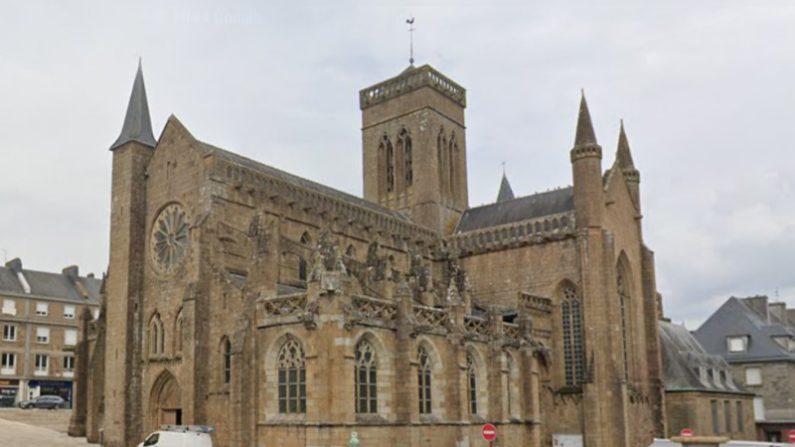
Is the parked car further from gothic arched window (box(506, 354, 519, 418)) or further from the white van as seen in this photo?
gothic arched window (box(506, 354, 519, 418))

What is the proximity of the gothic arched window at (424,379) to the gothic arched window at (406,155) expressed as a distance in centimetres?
2178

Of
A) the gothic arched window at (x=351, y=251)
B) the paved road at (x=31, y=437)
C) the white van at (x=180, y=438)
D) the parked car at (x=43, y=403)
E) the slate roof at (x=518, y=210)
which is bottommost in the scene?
the paved road at (x=31, y=437)

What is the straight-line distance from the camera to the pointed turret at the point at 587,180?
37.8 meters

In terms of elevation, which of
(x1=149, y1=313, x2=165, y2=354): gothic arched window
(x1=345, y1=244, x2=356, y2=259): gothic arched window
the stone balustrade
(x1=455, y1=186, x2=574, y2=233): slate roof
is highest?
(x1=455, y1=186, x2=574, y2=233): slate roof

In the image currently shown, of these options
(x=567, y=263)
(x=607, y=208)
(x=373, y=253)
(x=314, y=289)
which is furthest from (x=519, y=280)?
(x=314, y=289)

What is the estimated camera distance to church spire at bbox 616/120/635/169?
44.1 meters

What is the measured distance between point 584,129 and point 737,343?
66.1 feet

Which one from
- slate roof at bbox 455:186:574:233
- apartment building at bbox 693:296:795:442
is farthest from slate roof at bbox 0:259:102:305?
apartment building at bbox 693:296:795:442

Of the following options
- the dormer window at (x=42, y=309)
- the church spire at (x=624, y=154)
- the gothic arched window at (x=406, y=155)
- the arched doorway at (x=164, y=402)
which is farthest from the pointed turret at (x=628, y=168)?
the dormer window at (x=42, y=309)

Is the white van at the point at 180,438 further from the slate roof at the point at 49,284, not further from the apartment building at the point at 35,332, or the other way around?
the slate roof at the point at 49,284

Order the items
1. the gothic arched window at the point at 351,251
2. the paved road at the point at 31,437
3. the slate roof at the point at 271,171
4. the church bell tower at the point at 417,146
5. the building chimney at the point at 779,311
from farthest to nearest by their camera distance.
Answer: the building chimney at the point at 779,311, the church bell tower at the point at 417,146, the gothic arched window at the point at 351,251, the slate roof at the point at 271,171, the paved road at the point at 31,437

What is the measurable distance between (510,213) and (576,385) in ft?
37.8

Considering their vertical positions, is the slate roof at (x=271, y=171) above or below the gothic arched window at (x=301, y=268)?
above

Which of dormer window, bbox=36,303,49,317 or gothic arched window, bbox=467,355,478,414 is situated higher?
dormer window, bbox=36,303,49,317
